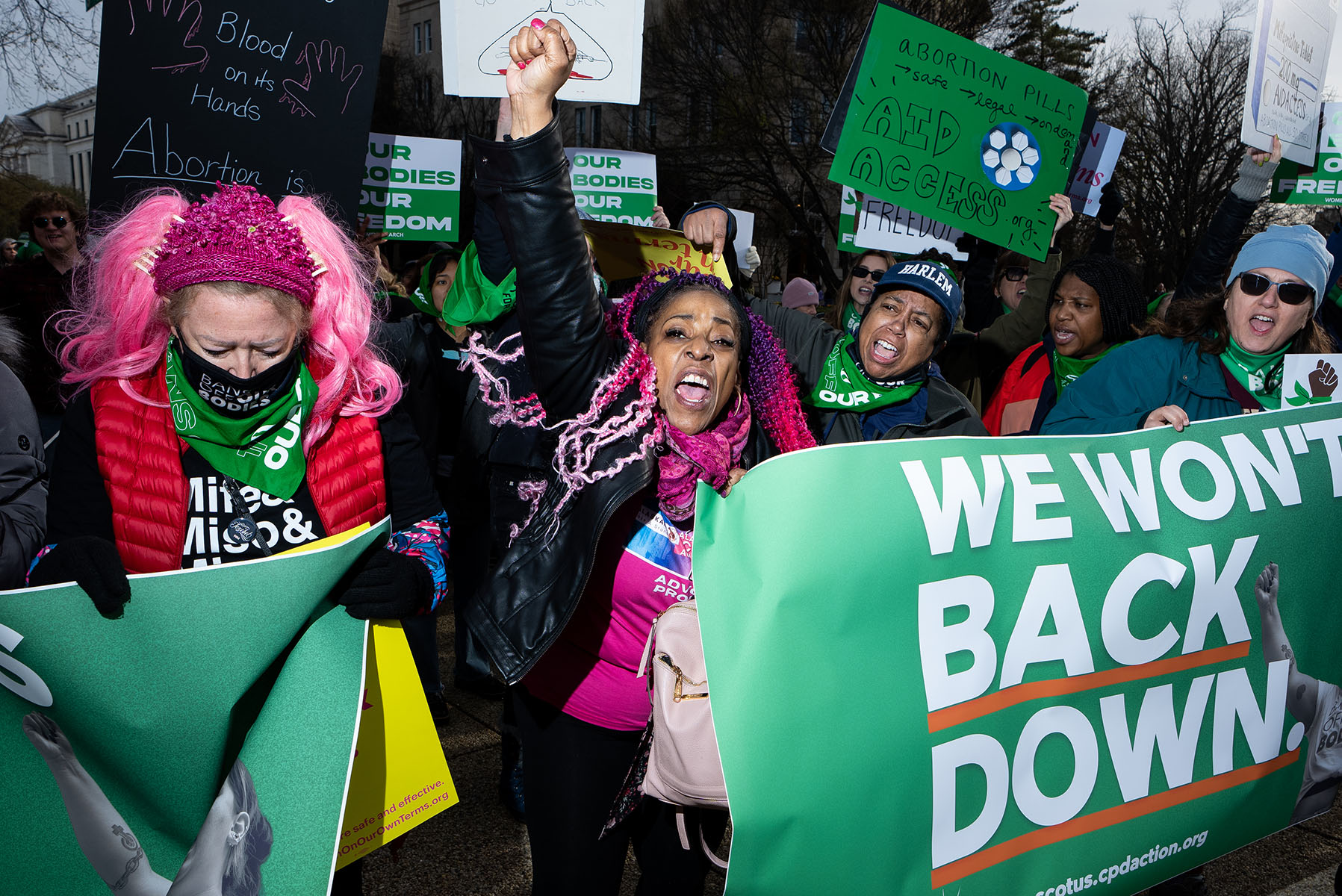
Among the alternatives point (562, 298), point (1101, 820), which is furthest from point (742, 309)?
point (1101, 820)

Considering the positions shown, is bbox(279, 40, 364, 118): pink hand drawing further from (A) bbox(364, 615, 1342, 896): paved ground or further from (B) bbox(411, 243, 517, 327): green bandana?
(A) bbox(364, 615, 1342, 896): paved ground

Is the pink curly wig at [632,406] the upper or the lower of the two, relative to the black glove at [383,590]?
upper

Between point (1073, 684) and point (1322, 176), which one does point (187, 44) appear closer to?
point (1073, 684)

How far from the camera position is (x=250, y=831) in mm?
→ 1712

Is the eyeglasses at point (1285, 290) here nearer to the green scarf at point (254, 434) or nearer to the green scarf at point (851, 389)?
the green scarf at point (851, 389)

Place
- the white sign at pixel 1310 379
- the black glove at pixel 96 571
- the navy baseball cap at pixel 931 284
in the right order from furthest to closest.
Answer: the navy baseball cap at pixel 931 284 < the white sign at pixel 1310 379 < the black glove at pixel 96 571

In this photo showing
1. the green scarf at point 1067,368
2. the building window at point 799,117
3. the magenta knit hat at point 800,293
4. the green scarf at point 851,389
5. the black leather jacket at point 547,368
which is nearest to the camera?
the black leather jacket at point 547,368

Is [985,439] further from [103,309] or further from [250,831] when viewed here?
[103,309]

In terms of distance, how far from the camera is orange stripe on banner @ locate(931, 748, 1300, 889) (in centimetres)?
187

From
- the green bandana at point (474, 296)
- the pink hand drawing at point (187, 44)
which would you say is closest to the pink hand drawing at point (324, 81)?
the pink hand drawing at point (187, 44)

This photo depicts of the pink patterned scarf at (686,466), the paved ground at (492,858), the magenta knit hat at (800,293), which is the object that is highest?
the magenta knit hat at (800,293)

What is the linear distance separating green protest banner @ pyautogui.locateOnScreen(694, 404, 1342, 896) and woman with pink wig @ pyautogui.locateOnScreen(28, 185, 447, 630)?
76 cm

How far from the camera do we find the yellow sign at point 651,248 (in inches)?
112

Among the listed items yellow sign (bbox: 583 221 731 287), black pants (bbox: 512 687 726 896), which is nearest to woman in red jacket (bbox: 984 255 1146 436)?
yellow sign (bbox: 583 221 731 287)
